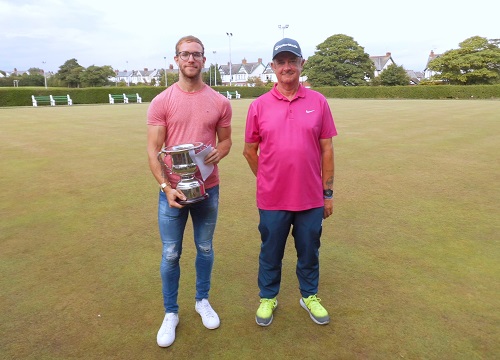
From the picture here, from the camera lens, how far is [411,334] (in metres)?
2.90

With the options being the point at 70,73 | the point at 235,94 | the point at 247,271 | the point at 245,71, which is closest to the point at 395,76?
the point at 235,94

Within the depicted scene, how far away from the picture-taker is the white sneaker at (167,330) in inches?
110

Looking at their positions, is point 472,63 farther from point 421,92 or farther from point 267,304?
point 267,304

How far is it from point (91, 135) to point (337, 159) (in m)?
8.08

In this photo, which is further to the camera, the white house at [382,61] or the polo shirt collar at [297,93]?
the white house at [382,61]

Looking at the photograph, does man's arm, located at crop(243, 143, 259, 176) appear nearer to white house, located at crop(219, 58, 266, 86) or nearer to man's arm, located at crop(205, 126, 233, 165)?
man's arm, located at crop(205, 126, 233, 165)

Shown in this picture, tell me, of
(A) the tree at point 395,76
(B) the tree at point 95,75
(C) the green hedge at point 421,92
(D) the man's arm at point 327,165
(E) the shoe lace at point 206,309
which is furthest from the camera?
(B) the tree at point 95,75

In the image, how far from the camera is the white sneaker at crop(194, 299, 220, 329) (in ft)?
9.85

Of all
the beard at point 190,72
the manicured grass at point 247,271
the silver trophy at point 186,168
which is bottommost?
the manicured grass at point 247,271

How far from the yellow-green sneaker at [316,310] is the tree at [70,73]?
7457cm

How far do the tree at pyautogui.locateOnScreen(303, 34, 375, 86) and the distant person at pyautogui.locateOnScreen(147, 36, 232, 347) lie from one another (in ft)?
190

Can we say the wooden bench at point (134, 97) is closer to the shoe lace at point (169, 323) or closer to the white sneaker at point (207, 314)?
the white sneaker at point (207, 314)

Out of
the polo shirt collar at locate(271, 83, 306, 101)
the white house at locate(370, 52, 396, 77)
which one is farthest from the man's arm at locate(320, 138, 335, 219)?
the white house at locate(370, 52, 396, 77)

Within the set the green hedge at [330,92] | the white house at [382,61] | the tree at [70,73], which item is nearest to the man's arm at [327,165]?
the green hedge at [330,92]
